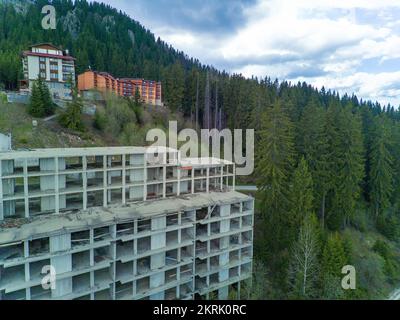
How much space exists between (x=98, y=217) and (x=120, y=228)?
2.37 meters

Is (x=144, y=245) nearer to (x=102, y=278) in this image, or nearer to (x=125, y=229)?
(x=125, y=229)

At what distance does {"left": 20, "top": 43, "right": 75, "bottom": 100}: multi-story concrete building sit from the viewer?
161 ft

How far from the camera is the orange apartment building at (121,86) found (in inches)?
2166

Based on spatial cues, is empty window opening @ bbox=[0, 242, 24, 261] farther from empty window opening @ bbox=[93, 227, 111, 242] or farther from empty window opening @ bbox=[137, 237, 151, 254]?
empty window opening @ bbox=[137, 237, 151, 254]

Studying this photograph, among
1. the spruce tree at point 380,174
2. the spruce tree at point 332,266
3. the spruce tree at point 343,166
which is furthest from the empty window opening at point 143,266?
the spruce tree at point 380,174

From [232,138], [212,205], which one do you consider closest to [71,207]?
[212,205]

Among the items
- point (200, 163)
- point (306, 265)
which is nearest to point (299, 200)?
point (306, 265)

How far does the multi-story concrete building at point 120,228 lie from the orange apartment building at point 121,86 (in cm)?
3382

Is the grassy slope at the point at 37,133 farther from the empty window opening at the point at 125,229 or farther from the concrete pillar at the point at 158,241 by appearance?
the concrete pillar at the point at 158,241

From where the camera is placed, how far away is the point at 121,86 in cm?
6109

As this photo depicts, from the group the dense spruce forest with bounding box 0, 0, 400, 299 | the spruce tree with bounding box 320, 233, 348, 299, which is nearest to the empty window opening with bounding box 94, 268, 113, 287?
the dense spruce forest with bounding box 0, 0, 400, 299
